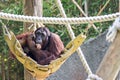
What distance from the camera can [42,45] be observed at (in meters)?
1.78

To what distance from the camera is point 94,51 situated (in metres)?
2.28

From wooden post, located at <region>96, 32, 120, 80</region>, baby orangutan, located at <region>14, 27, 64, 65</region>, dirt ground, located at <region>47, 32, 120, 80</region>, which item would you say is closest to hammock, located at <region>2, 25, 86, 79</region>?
baby orangutan, located at <region>14, 27, 64, 65</region>

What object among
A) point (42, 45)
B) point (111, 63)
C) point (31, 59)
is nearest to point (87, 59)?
point (42, 45)

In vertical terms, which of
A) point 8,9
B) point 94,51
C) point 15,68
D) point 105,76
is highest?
point 105,76

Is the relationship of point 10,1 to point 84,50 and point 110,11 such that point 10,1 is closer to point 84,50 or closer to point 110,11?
point 110,11

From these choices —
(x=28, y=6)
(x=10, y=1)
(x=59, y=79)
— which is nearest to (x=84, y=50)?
(x=59, y=79)

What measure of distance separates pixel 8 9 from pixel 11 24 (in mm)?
177

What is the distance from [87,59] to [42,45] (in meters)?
0.59

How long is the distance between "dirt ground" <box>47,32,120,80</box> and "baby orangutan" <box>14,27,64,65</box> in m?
0.53

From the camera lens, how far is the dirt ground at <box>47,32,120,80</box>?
2.25 metres

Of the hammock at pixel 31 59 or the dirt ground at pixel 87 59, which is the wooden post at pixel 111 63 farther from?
the dirt ground at pixel 87 59

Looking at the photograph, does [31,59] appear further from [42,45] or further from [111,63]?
[111,63]

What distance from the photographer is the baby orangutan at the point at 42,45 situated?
1698 millimetres

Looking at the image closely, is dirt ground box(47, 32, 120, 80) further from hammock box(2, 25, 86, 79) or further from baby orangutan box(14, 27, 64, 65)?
hammock box(2, 25, 86, 79)
